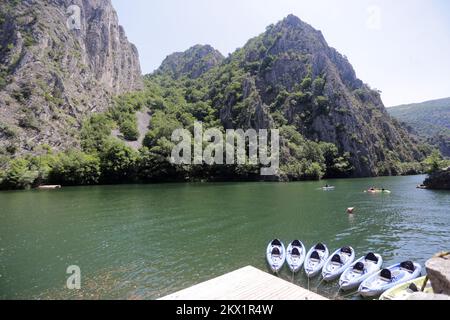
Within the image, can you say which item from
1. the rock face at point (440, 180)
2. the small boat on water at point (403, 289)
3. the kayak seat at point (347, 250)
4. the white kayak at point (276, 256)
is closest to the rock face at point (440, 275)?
the small boat on water at point (403, 289)

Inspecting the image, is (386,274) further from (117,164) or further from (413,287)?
(117,164)

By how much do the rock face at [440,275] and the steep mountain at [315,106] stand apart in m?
135

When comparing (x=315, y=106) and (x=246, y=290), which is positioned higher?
(x=315, y=106)

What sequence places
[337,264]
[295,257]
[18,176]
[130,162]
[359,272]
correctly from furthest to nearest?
[130,162], [18,176], [295,257], [337,264], [359,272]

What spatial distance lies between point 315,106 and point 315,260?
496ft

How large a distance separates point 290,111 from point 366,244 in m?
146

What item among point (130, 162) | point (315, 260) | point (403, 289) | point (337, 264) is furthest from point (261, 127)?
point (403, 289)

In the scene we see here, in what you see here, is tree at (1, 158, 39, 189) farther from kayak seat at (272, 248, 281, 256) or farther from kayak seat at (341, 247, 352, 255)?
kayak seat at (341, 247, 352, 255)

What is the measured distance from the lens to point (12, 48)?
5187 inches

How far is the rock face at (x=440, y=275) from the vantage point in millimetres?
10745

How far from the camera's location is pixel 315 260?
2473cm

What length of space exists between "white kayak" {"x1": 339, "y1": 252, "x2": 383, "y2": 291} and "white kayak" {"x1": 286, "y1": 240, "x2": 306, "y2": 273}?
11.6ft

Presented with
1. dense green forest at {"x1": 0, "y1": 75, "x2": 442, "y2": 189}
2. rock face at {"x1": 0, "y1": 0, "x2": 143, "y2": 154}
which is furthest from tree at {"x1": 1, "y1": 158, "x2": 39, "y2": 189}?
rock face at {"x1": 0, "y1": 0, "x2": 143, "y2": 154}
